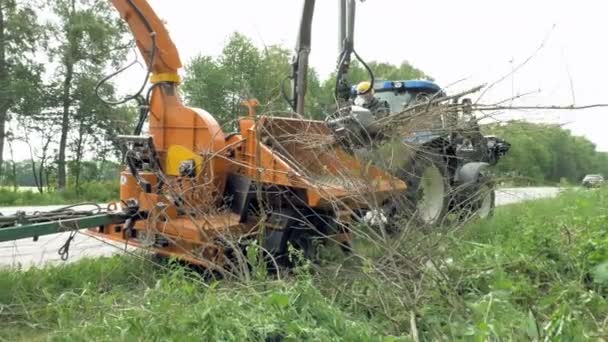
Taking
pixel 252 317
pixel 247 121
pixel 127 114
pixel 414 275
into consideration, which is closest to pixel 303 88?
pixel 247 121

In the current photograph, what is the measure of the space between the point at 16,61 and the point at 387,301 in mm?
21136

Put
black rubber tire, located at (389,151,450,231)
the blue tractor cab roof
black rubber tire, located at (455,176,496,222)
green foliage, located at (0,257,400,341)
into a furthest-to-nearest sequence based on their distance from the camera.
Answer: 1. the blue tractor cab roof
2. black rubber tire, located at (455,176,496,222)
3. black rubber tire, located at (389,151,450,231)
4. green foliage, located at (0,257,400,341)

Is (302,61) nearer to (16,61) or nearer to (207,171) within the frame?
(207,171)

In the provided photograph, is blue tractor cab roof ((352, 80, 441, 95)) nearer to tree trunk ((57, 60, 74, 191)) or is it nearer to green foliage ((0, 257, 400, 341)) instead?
green foliage ((0, 257, 400, 341))

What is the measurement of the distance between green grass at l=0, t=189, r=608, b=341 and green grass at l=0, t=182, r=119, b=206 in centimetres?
1299

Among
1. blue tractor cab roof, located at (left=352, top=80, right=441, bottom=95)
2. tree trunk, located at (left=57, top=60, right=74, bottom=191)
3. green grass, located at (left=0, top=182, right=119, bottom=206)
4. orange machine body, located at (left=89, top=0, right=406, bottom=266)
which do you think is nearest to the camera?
orange machine body, located at (left=89, top=0, right=406, bottom=266)

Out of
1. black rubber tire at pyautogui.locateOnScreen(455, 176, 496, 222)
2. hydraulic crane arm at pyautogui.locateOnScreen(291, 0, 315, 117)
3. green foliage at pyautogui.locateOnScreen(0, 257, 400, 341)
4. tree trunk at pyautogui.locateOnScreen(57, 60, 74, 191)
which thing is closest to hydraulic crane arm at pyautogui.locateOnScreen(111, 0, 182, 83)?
hydraulic crane arm at pyautogui.locateOnScreen(291, 0, 315, 117)

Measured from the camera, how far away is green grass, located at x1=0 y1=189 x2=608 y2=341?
2.73 metres

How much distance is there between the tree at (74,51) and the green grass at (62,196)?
3094 mm

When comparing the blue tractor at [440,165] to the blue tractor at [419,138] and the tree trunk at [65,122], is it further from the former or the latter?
the tree trunk at [65,122]

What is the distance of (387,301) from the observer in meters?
3.28

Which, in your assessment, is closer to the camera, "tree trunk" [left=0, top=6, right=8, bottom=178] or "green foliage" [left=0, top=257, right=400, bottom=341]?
"green foliage" [left=0, top=257, right=400, bottom=341]

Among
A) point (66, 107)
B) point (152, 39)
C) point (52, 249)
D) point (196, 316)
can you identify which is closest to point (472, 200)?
point (196, 316)

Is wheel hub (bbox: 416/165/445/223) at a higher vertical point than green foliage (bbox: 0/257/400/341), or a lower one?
higher
